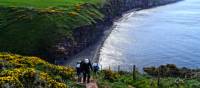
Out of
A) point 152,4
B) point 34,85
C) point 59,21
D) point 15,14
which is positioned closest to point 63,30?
point 59,21

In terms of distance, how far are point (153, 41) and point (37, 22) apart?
3423 centimetres

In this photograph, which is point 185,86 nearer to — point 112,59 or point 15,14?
point 112,59

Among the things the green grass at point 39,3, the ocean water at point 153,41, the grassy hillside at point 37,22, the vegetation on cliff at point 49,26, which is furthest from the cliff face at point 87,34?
the green grass at point 39,3

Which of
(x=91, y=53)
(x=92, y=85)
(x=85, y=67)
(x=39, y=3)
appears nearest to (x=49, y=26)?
(x=91, y=53)

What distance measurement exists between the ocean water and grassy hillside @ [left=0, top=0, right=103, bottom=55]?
10.6 meters

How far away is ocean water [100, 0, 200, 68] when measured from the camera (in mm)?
93981

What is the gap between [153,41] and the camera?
116062 mm

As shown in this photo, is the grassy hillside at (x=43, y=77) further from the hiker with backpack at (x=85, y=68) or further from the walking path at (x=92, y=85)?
the hiker with backpack at (x=85, y=68)

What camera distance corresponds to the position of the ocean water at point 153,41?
93981 millimetres

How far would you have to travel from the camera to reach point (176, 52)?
335 ft

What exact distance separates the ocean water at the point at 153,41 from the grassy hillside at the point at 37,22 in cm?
1055

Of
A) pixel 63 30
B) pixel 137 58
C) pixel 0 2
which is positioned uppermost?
pixel 0 2

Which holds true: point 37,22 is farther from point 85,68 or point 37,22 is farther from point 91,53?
point 85,68

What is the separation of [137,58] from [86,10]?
3183 cm
